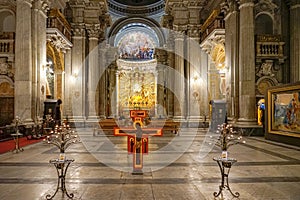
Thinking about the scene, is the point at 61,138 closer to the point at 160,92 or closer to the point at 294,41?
the point at 294,41

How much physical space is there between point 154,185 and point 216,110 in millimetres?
13273

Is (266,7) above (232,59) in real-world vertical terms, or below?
above

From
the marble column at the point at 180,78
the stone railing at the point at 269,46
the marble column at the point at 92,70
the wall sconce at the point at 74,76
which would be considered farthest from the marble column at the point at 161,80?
the stone railing at the point at 269,46

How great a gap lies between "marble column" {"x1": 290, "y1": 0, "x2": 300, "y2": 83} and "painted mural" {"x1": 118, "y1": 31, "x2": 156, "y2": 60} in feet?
97.1

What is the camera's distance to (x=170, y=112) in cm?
3434

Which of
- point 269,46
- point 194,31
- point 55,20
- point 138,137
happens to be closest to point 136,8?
point 194,31

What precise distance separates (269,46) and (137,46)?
31.1 meters

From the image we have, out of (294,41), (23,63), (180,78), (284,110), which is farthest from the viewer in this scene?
(180,78)

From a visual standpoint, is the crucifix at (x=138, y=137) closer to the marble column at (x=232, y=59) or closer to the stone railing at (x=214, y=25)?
the marble column at (x=232, y=59)

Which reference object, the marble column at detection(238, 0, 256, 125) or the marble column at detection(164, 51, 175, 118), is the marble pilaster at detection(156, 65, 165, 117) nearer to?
the marble column at detection(164, 51, 175, 118)

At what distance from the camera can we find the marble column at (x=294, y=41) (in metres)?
16.2

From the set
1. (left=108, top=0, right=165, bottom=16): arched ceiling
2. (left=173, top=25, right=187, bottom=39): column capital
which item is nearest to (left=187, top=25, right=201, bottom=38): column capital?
(left=173, top=25, right=187, bottom=39): column capital

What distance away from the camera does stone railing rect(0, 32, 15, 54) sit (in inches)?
622

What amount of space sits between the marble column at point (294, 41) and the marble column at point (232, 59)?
288cm
